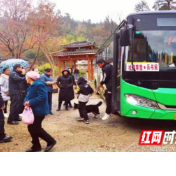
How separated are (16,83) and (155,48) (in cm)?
384

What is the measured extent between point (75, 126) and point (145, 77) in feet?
8.14

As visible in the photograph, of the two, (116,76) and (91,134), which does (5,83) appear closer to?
(91,134)

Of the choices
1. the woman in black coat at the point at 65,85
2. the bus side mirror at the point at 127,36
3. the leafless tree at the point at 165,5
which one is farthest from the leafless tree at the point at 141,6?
the bus side mirror at the point at 127,36

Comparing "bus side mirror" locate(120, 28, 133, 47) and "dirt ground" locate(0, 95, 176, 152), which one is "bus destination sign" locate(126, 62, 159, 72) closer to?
"bus side mirror" locate(120, 28, 133, 47)

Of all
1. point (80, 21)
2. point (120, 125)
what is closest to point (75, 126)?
point (120, 125)

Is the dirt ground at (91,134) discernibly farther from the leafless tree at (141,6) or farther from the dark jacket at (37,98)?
the leafless tree at (141,6)

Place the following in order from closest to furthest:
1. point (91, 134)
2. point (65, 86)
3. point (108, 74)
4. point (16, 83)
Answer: point (91, 134)
point (16, 83)
point (108, 74)
point (65, 86)

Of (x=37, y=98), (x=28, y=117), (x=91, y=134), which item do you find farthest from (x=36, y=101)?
(x=91, y=134)

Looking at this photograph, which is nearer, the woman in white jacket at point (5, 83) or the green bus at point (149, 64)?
the green bus at point (149, 64)

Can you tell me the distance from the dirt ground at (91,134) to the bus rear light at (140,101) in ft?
2.71

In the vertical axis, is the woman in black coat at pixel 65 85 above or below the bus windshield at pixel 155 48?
below

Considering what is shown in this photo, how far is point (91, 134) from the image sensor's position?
18.0 feet

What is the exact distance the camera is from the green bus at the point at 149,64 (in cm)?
498

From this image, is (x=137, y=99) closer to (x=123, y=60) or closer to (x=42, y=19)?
(x=123, y=60)
